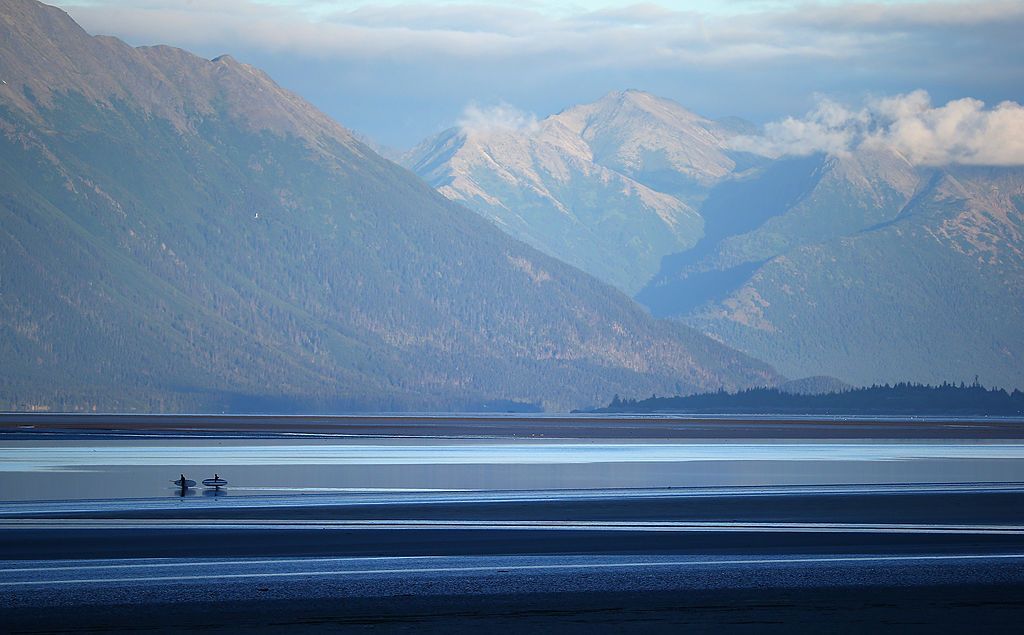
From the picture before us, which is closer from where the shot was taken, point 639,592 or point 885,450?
point 639,592

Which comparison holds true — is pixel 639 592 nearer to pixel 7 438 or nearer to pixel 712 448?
pixel 712 448

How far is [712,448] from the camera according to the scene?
114562 mm

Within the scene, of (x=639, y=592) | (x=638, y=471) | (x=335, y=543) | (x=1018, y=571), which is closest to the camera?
(x=639, y=592)

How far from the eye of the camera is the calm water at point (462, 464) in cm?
6538

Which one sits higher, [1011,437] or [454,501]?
[454,501]

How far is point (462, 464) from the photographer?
85125 mm

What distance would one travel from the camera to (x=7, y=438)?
12250 centimetres

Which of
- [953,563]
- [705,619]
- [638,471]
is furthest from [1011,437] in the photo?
[705,619]

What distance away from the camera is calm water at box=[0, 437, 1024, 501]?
65375mm

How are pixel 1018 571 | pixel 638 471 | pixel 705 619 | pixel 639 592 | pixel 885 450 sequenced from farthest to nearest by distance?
pixel 885 450
pixel 638 471
pixel 1018 571
pixel 639 592
pixel 705 619

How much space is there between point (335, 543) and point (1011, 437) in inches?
4334

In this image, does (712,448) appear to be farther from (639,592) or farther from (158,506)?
(639,592)

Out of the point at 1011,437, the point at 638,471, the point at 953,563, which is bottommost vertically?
the point at 1011,437

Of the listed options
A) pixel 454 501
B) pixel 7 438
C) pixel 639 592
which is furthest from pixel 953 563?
pixel 7 438
